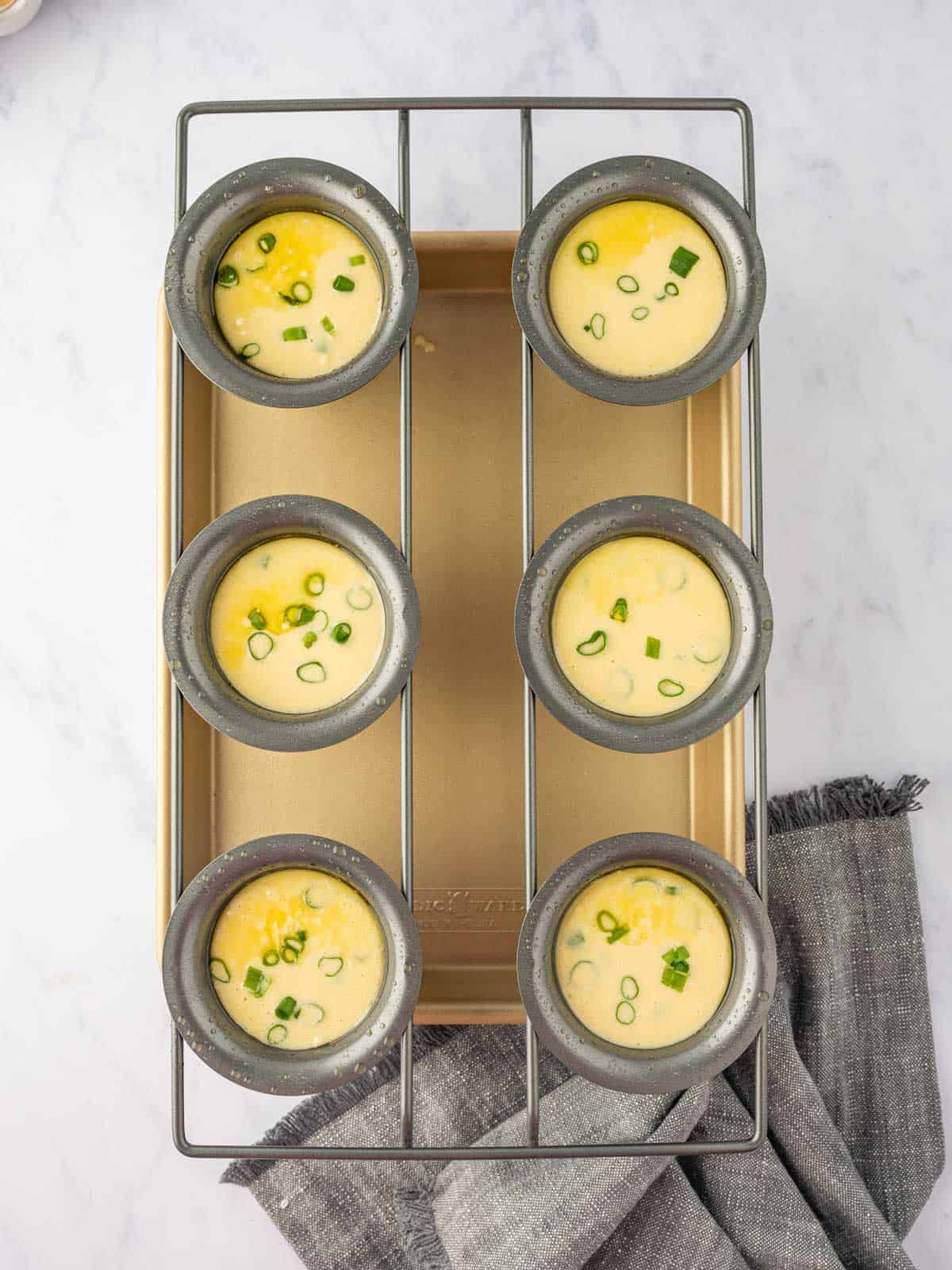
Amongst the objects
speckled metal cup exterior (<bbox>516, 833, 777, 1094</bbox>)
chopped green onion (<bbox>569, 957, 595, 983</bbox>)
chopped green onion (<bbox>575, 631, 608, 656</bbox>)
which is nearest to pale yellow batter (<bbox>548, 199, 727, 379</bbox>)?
chopped green onion (<bbox>575, 631, 608, 656</bbox>)

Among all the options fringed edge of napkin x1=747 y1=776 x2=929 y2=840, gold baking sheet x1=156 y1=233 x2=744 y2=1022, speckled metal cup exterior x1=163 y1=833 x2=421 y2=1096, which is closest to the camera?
speckled metal cup exterior x1=163 y1=833 x2=421 y2=1096

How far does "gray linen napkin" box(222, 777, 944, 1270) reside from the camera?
4.07 feet

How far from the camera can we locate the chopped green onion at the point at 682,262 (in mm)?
1101

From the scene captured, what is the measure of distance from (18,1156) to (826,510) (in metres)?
1.35

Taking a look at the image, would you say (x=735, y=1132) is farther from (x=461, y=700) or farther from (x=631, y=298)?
(x=631, y=298)

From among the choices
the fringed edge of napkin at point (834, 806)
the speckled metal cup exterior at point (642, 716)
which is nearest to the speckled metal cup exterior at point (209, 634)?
the speckled metal cup exterior at point (642, 716)

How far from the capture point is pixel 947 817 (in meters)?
1.42

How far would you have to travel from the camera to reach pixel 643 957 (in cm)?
108

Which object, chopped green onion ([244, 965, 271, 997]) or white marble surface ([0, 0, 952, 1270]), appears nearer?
chopped green onion ([244, 965, 271, 997])

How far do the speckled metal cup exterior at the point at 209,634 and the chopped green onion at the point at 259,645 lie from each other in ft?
0.12

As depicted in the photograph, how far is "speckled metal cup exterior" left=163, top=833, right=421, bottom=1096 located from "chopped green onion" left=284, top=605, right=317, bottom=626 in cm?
21

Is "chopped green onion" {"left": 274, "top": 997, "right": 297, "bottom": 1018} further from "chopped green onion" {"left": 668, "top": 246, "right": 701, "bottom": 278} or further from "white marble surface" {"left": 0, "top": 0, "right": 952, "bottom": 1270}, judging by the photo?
"chopped green onion" {"left": 668, "top": 246, "right": 701, "bottom": 278}

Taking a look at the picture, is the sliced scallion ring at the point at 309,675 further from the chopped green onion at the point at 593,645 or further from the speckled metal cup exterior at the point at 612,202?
the speckled metal cup exterior at the point at 612,202

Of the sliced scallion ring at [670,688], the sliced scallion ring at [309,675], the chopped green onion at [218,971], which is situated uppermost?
the sliced scallion ring at [309,675]
